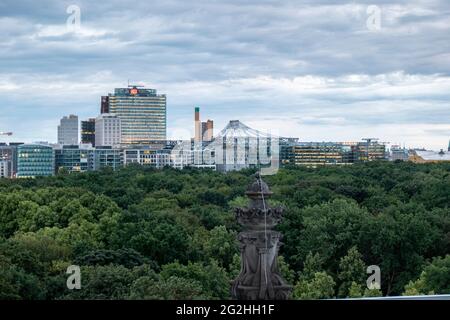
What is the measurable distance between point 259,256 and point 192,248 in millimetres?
29233

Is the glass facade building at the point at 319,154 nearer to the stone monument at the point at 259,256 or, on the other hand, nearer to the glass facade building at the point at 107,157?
the glass facade building at the point at 107,157

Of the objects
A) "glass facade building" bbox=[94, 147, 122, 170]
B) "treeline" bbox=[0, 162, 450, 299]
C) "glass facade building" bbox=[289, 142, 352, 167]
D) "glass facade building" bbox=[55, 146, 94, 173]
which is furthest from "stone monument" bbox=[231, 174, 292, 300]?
"glass facade building" bbox=[94, 147, 122, 170]

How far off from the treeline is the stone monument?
11.7 meters

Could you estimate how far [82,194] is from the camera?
5669cm

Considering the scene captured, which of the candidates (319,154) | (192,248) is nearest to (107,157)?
(319,154)

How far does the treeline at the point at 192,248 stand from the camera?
89.4 feet

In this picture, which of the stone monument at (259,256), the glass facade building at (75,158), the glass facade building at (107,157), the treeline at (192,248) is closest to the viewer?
the stone monument at (259,256)

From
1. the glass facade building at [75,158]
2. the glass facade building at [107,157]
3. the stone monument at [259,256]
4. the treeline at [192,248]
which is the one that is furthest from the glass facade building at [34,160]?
the stone monument at [259,256]

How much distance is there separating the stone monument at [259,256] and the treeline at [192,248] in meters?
11.7

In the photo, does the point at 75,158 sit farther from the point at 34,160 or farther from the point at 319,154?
the point at 319,154

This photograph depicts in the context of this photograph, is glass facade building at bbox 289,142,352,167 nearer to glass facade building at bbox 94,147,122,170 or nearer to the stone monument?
glass facade building at bbox 94,147,122,170

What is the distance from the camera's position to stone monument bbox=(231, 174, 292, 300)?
891cm

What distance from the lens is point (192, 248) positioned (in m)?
38.0
